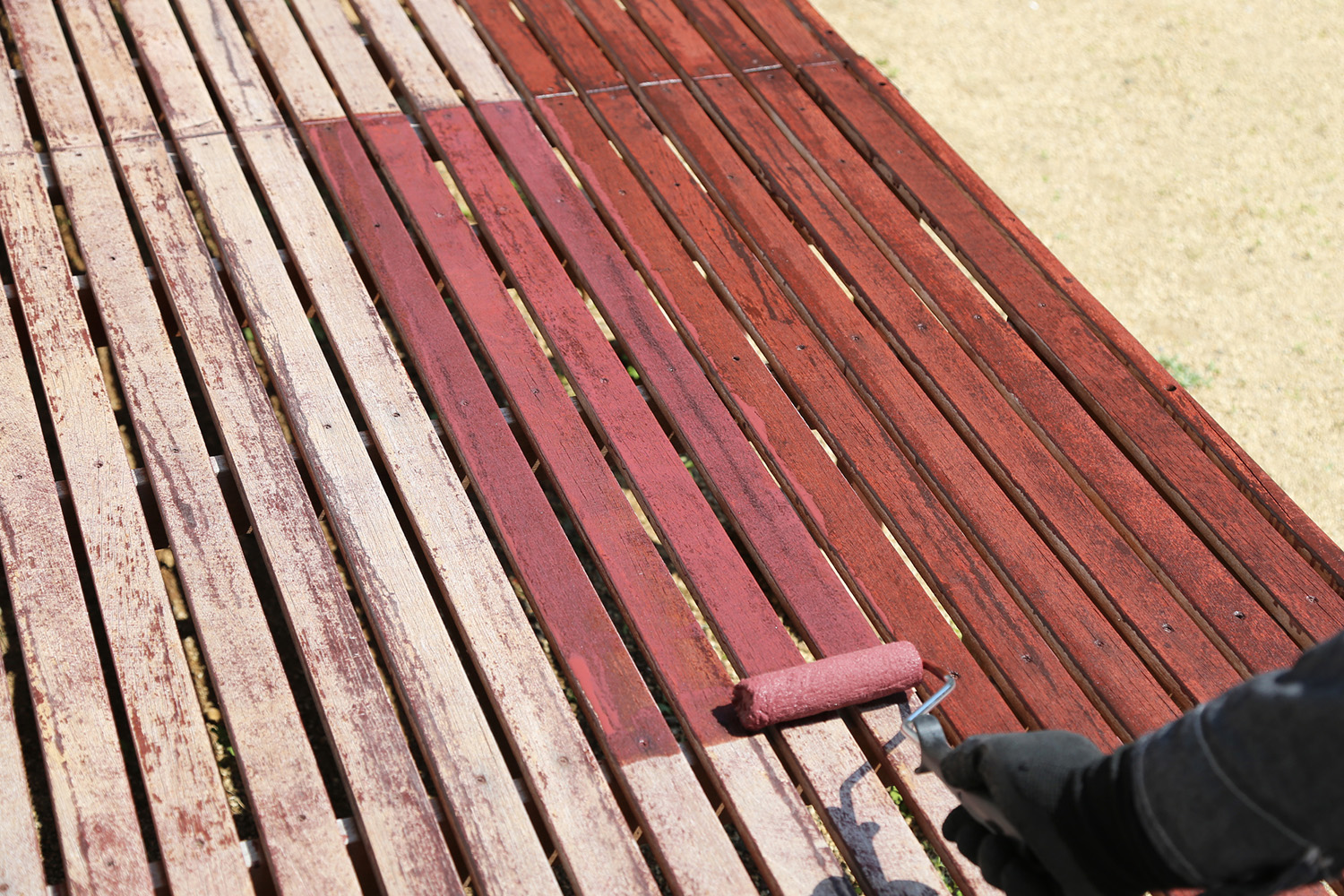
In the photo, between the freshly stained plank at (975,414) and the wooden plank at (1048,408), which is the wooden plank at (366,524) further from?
the wooden plank at (1048,408)

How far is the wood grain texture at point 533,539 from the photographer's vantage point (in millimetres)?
1745

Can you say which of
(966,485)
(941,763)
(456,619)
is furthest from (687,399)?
(941,763)

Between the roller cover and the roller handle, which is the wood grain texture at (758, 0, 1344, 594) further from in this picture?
the roller handle

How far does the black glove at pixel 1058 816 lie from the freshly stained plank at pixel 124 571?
1.05 metres

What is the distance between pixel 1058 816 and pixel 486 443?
4.35 ft

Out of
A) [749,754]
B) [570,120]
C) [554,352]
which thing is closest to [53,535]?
[554,352]

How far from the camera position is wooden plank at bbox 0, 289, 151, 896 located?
160cm

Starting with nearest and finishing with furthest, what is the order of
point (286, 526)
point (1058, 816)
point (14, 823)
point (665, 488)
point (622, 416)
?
point (1058, 816) → point (14, 823) → point (286, 526) → point (665, 488) → point (622, 416)

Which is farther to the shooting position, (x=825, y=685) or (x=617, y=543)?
(x=617, y=543)

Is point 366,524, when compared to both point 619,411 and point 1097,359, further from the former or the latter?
point 1097,359

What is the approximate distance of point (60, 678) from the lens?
1781 millimetres

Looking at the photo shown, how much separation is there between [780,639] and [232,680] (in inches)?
37.0

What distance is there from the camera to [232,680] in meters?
1.82

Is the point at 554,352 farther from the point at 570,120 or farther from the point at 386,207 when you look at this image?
the point at 570,120
